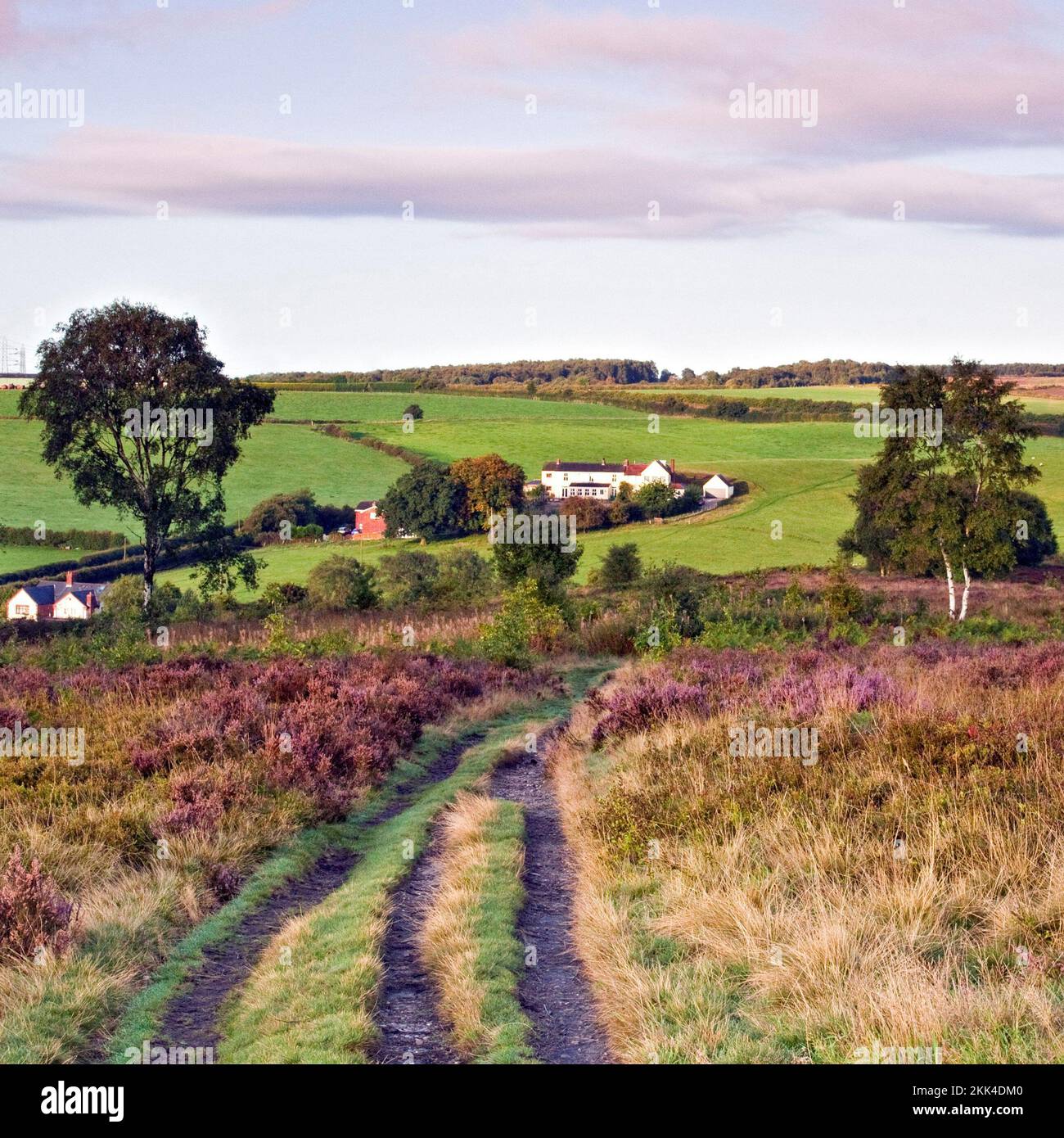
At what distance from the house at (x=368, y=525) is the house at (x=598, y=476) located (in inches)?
803

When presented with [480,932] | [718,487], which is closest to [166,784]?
[480,932]

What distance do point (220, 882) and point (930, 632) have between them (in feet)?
80.9

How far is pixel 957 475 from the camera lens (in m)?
48.2

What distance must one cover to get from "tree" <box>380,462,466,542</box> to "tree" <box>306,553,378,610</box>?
19.0m

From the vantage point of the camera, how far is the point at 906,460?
48.6 meters

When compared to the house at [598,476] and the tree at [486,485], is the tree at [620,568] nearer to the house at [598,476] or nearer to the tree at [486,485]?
the tree at [486,485]

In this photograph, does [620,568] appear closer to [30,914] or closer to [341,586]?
[341,586]

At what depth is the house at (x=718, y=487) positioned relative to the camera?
339 ft

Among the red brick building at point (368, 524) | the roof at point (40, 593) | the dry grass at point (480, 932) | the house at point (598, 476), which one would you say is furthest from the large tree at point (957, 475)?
the house at point (598, 476)

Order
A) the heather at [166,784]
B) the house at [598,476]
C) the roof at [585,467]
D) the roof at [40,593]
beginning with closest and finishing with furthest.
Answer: the heather at [166,784] < the roof at [40,593] < the house at [598,476] < the roof at [585,467]

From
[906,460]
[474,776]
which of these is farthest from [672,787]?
[906,460]

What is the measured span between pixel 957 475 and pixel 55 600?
4616 cm

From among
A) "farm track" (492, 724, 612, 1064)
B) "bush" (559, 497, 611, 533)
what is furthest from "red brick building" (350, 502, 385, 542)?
"farm track" (492, 724, 612, 1064)

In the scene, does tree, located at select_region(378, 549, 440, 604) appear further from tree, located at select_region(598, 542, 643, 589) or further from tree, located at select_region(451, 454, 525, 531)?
tree, located at select_region(451, 454, 525, 531)
